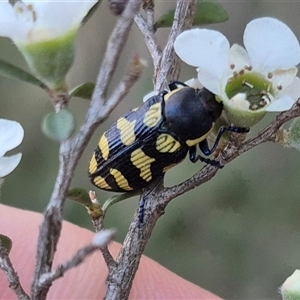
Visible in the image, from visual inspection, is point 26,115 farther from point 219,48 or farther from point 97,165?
point 219,48

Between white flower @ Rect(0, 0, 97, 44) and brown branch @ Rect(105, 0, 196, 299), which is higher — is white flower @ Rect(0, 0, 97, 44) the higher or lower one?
the higher one

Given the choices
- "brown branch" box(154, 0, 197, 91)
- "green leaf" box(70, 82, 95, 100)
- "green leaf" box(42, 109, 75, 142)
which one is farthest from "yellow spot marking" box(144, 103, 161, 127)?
"green leaf" box(42, 109, 75, 142)

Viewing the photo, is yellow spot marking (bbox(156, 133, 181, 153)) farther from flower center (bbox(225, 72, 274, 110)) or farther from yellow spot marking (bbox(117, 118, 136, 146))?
flower center (bbox(225, 72, 274, 110))

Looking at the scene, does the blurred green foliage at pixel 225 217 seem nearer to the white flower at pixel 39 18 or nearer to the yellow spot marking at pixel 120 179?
the yellow spot marking at pixel 120 179

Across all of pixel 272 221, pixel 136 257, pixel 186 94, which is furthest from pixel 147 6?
pixel 272 221

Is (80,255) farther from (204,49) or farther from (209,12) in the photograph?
(209,12)

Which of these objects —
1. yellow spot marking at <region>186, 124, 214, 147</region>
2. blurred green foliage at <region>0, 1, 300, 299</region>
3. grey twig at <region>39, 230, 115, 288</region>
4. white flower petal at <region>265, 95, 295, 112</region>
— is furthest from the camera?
blurred green foliage at <region>0, 1, 300, 299</region>
